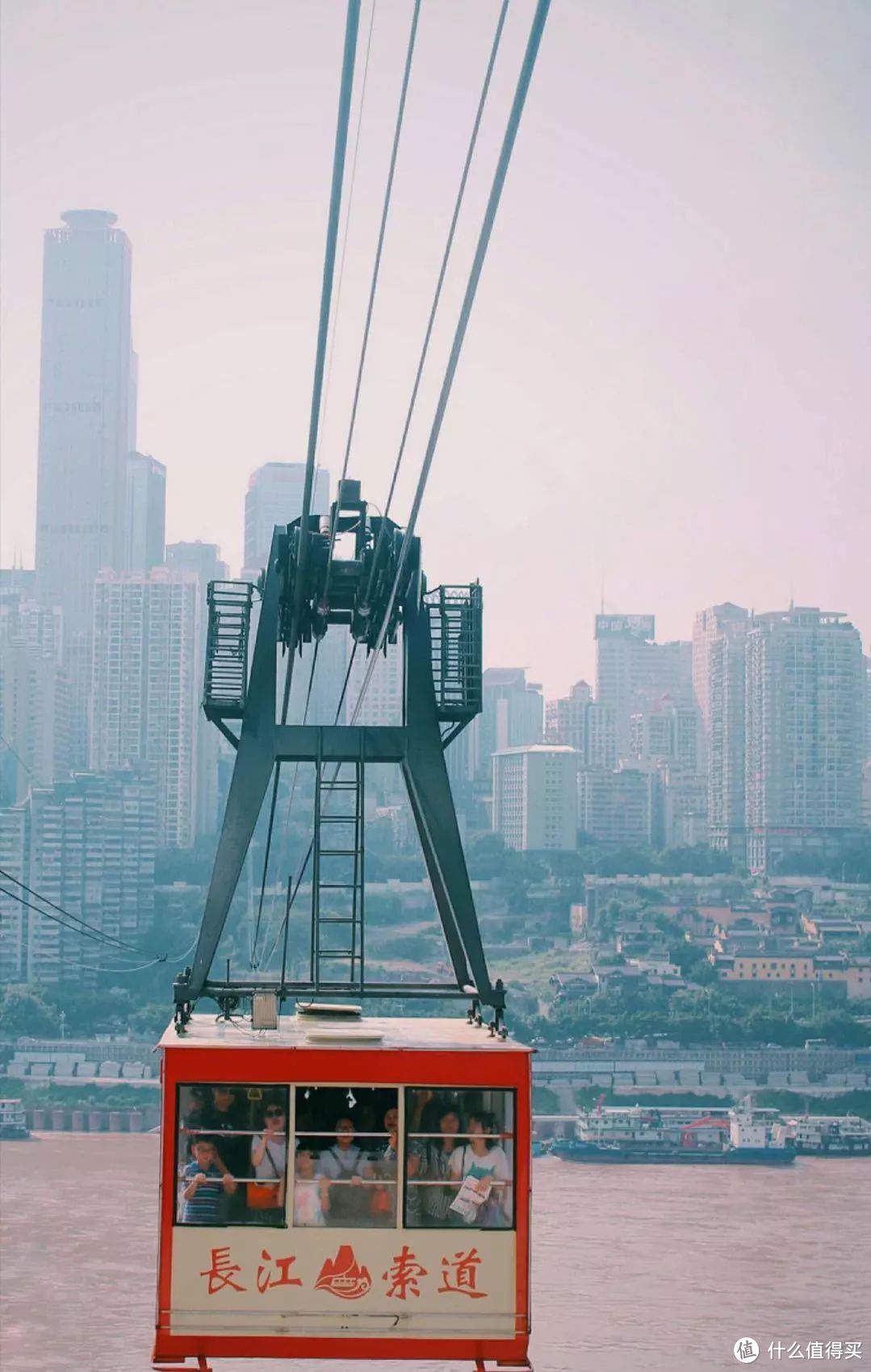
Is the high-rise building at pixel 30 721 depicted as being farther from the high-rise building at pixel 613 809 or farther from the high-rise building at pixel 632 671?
the high-rise building at pixel 632 671

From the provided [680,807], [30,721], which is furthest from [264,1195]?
[680,807]

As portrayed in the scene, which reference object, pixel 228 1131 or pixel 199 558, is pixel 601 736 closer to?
pixel 199 558

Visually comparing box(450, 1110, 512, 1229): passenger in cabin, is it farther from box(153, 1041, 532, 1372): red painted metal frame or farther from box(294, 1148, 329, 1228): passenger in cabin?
box(294, 1148, 329, 1228): passenger in cabin

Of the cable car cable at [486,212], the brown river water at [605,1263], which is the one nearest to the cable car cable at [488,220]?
the cable car cable at [486,212]

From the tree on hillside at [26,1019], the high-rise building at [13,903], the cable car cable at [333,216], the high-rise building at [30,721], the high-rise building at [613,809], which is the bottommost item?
the tree on hillside at [26,1019]

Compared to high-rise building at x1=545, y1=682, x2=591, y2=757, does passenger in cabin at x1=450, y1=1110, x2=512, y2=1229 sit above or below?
below

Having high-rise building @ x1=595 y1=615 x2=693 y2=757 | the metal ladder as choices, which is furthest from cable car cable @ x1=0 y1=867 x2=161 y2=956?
high-rise building @ x1=595 y1=615 x2=693 y2=757
